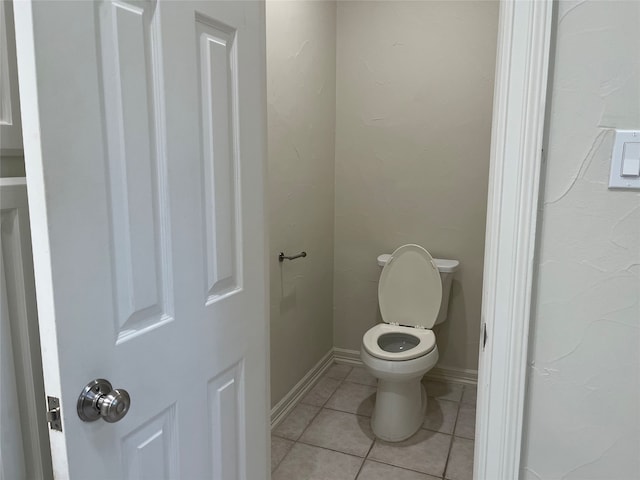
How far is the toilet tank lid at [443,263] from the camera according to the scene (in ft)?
8.35

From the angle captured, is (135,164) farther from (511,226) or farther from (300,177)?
(300,177)

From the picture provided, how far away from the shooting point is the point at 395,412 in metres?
2.25

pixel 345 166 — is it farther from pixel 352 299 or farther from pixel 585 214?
pixel 585 214

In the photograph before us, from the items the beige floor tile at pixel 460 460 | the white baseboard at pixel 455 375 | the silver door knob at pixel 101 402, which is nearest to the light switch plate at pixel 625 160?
the silver door knob at pixel 101 402

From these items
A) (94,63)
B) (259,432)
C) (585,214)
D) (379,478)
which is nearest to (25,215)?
(94,63)

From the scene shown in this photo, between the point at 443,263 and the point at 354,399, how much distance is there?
35.5 inches

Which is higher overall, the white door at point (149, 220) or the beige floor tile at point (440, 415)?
the white door at point (149, 220)

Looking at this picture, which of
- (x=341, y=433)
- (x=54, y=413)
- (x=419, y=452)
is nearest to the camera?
(x=54, y=413)

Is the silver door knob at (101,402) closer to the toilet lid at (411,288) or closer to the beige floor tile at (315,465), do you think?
the beige floor tile at (315,465)

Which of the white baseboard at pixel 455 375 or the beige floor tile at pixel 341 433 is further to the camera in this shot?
the white baseboard at pixel 455 375

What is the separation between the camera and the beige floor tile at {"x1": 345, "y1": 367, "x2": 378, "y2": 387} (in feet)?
9.25

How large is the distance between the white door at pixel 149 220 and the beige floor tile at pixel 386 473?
89cm

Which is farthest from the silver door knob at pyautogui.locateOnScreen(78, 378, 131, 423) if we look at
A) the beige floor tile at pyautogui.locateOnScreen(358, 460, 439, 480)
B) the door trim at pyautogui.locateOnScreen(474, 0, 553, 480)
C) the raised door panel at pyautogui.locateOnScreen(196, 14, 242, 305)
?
the beige floor tile at pyautogui.locateOnScreen(358, 460, 439, 480)

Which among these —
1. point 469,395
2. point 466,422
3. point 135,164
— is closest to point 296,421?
point 466,422
